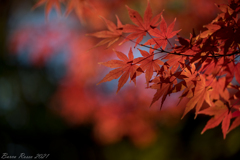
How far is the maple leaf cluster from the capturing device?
629 mm

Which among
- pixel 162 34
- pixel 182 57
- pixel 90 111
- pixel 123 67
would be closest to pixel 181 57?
pixel 182 57

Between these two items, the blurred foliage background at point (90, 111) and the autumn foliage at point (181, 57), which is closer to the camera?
the autumn foliage at point (181, 57)

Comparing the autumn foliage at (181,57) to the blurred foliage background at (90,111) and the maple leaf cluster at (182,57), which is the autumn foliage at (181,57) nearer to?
the maple leaf cluster at (182,57)

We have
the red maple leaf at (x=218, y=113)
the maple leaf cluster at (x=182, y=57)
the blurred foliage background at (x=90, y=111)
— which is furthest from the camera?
the blurred foliage background at (x=90, y=111)

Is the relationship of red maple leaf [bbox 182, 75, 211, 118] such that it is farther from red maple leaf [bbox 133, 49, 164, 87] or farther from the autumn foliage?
red maple leaf [bbox 133, 49, 164, 87]

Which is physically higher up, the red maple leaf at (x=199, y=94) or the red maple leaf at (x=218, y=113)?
the red maple leaf at (x=199, y=94)

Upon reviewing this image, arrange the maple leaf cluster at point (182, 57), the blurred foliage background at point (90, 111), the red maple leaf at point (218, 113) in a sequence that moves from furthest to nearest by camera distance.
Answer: the blurred foliage background at point (90, 111) → the red maple leaf at point (218, 113) → the maple leaf cluster at point (182, 57)

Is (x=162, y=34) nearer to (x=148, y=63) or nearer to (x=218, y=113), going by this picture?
(x=148, y=63)

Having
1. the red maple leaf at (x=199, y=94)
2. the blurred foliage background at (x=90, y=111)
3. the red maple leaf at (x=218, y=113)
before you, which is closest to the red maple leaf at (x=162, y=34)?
the red maple leaf at (x=199, y=94)

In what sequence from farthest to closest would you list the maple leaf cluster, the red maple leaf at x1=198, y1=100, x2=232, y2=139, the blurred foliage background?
1. the blurred foliage background
2. the red maple leaf at x1=198, y1=100, x2=232, y2=139
3. the maple leaf cluster

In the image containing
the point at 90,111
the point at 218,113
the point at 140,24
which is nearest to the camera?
the point at 140,24

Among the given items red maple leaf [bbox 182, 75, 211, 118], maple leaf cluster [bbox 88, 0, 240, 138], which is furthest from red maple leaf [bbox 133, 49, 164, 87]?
red maple leaf [bbox 182, 75, 211, 118]

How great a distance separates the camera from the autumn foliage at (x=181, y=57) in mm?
629

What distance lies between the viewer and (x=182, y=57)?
70 cm
